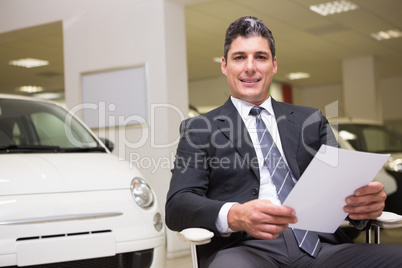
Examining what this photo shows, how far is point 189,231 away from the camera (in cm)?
156

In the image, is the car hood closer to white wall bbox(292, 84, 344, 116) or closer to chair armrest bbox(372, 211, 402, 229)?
chair armrest bbox(372, 211, 402, 229)

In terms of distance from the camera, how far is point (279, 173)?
1.74 metres

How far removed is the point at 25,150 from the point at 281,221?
204 centimetres

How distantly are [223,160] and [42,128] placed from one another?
1976mm

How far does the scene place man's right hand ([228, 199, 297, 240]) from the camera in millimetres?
1379

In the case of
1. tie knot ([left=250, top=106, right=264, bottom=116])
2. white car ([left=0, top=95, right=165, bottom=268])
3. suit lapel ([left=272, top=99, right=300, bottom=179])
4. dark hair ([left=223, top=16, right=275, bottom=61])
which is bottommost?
white car ([left=0, top=95, right=165, bottom=268])

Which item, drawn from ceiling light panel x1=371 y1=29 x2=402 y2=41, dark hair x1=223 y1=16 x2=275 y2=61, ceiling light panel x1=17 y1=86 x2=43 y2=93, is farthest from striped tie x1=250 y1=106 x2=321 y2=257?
ceiling light panel x1=17 y1=86 x2=43 y2=93

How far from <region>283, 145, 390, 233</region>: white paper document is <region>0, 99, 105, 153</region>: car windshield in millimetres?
2023

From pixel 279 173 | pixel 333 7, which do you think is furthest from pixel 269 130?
pixel 333 7

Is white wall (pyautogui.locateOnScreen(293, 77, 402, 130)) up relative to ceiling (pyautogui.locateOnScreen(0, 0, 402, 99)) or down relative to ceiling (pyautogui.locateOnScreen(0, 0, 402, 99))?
down

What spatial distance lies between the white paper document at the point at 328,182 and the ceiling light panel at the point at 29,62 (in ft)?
29.2

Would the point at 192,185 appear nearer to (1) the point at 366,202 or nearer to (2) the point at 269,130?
(2) the point at 269,130

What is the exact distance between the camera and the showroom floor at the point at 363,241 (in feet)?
14.4

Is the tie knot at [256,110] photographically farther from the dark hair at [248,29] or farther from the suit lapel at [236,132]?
the dark hair at [248,29]
